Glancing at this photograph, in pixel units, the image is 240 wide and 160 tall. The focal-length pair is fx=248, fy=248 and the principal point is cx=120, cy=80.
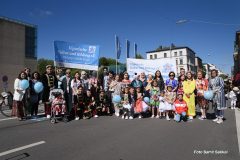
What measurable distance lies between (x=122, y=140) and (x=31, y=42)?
53183mm

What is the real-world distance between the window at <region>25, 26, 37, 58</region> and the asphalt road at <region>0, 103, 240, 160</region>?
156 feet

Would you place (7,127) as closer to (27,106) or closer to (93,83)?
(27,106)

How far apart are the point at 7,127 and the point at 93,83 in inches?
167

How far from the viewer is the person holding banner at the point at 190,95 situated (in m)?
9.78

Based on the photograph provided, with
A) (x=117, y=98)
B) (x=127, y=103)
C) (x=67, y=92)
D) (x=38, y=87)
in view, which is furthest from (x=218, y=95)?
(x=38, y=87)

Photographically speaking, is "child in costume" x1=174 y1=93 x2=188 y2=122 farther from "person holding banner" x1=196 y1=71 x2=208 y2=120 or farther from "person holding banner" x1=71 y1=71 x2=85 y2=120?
"person holding banner" x1=71 y1=71 x2=85 y2=120

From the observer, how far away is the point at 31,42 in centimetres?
5481

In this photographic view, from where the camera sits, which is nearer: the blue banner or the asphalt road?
the asphalt road

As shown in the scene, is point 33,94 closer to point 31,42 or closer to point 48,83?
point 48,83

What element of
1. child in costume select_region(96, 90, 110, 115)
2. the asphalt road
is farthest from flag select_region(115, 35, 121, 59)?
the asphalt road

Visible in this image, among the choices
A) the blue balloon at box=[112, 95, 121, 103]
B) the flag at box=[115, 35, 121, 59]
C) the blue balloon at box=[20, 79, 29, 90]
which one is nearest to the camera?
the blue balloon at box=[20, 79, 29, 90]

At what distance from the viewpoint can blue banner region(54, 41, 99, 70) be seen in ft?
40.0

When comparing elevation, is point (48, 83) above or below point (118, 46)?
below

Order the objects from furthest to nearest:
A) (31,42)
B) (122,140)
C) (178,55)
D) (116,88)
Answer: (178,55), (31,42), (116,88), (122,140)
